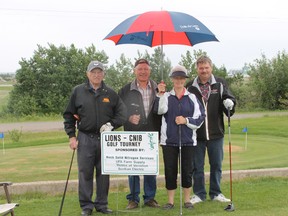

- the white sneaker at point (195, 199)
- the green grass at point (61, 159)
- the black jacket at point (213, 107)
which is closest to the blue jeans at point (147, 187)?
the white sneaker at point (195, 199)

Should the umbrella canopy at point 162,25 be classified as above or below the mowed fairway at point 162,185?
above

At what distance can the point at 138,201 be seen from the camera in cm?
573

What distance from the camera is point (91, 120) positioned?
5203 mm

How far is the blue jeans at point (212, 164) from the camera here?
571cm

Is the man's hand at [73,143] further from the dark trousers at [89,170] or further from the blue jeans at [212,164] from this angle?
the blue jeans at [212,164]

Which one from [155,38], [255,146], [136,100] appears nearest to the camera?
[136,100]

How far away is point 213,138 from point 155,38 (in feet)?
5.24

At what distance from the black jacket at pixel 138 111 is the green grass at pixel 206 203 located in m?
0.93

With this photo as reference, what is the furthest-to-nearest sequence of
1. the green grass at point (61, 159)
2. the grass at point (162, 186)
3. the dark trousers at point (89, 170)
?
the green grass at point (61, 159) < the grass at point (162, 186) < the dark trousers at point (89, 170)

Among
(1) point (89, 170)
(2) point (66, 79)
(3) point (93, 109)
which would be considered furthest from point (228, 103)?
(2) point (66, 79)

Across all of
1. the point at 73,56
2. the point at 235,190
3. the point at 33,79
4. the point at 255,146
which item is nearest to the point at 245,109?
the point at 73,56

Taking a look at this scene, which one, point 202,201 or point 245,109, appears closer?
point 202,201

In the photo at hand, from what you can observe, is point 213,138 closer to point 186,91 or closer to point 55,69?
point 186,91

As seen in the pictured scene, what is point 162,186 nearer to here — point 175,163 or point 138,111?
point 175,163
